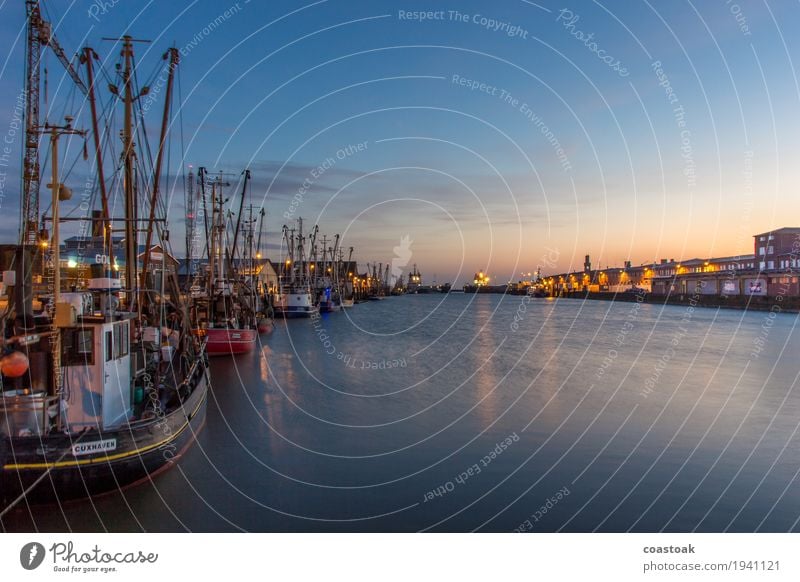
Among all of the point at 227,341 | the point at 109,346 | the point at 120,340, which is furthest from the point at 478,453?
the point at 227,341

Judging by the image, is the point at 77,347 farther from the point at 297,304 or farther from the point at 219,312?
the point at 297,304

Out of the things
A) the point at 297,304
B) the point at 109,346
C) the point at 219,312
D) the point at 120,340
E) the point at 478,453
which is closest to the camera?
the point at 109,346

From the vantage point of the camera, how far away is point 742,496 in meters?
Answer: 10.1

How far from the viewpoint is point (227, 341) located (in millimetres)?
27344

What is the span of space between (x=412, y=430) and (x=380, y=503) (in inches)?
208

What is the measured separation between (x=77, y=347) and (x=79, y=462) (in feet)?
5.87

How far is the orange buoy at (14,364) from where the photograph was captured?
27.5 feet

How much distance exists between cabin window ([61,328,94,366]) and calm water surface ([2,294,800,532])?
214cm

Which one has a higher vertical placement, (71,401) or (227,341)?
(71,401)

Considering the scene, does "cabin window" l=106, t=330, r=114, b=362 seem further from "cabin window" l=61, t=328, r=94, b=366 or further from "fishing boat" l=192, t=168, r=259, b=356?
"fishing boat" l=192, t=168, r=259, b=356

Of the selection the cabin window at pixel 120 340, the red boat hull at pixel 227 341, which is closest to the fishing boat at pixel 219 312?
the red boat hull at pixel 227 341

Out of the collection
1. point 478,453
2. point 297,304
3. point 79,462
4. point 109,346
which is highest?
point 109,346

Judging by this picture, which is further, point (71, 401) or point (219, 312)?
point (219, 312)

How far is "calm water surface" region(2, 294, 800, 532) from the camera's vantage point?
9.07 m
